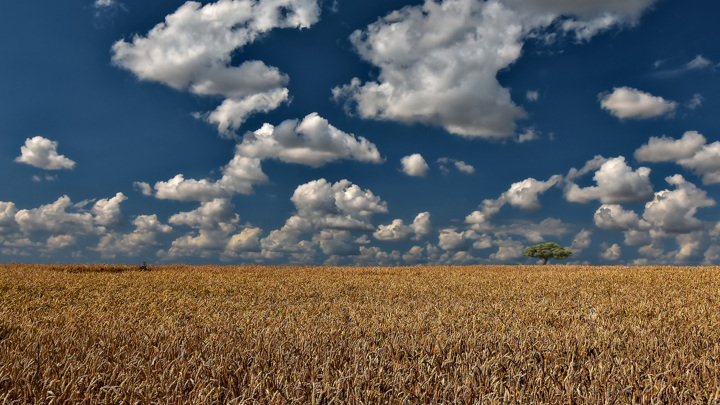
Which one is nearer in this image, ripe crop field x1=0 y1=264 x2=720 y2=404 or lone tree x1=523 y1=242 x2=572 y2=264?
ripe crop field x1=0 y1=264 x2=720 y2=404

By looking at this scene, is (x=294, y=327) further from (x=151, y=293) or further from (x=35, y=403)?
(x=151, y=293)

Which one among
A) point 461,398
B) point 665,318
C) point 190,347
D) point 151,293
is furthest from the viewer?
point 151,293

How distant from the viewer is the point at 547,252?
73.6 meters

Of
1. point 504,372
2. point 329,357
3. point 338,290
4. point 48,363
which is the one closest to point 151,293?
point 338,290

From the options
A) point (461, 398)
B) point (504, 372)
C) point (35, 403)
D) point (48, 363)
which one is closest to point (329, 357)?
point (461, 398)

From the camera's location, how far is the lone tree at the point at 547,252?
72.7 m

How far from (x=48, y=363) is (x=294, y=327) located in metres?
3.13

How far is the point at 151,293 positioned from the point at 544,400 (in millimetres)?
11892

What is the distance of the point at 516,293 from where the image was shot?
12930mm

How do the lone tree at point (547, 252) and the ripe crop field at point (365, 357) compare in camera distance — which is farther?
the lone tree at point (547, 252)

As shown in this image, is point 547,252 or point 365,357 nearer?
point 365,357

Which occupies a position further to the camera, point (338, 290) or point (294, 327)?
point (338, 290)

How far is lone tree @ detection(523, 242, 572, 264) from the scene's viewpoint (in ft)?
238

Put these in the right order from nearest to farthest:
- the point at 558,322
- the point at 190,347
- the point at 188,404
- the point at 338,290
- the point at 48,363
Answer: the point at 188,404
the point at 48,363
the point at 190,347
the point at 558,322
the point at 338,290
